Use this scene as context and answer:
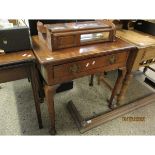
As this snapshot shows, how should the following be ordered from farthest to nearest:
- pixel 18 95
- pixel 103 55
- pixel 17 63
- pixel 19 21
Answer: pixel 18 95 < pixel 19 21 < pixel 103 55 < pixel 17 63

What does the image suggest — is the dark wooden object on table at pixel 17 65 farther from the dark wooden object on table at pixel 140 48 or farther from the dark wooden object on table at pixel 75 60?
the dark wooden object on table at pixel 140 48

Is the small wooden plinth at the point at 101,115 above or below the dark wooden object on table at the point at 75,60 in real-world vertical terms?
below

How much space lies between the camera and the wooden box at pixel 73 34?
96 centimetres

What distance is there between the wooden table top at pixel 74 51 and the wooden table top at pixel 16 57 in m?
0.04

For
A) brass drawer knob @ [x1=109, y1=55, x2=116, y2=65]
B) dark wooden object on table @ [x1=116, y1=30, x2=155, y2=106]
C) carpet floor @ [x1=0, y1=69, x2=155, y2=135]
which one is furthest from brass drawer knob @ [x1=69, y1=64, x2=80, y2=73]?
carpet floor @ [x1=0, y1=69, x2=155, y2=135]

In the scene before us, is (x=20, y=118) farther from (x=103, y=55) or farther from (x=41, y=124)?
(x=103, y=55)

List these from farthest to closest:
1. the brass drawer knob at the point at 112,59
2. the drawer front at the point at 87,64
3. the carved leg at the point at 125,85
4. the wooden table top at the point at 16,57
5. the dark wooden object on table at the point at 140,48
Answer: the carved leg at the point at 125,85, the dark wooden object on table at the point at 140,48, the brass drawer knob at the point at 112,59, the drawer front at the point at 87,64, the wooden table top at the point at 16,57

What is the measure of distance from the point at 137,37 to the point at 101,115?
2.59ft

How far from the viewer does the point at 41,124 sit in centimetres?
134

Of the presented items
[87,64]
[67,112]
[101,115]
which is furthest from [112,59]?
[67,112]

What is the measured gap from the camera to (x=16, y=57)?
0.90m

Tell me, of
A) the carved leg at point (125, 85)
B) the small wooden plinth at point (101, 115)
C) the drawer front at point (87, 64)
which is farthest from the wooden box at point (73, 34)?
the small wooden plinth at point (101, 115)
